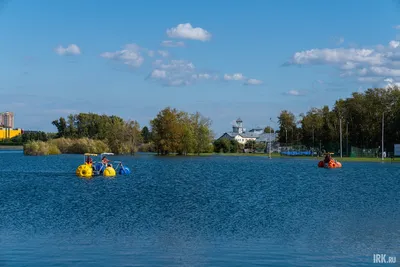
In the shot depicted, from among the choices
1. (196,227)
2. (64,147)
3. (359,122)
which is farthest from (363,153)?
(196,227)

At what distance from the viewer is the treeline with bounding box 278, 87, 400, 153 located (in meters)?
128

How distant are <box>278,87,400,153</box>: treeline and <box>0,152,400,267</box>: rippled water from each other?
289 ft

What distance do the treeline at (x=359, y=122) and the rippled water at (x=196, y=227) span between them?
8806 centimetres

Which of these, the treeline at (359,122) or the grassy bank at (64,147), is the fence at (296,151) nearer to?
the treeline at (359,122)

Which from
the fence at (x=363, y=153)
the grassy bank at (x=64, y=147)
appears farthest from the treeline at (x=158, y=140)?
the fence at (x=363, y=153)

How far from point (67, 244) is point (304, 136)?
140 metres

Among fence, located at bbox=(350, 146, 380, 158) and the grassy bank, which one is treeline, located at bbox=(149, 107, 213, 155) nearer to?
the grassy bank

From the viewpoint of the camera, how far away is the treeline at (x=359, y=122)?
422ft

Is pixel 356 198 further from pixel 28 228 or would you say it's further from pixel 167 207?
pixel 28 228

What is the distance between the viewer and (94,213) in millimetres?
30641

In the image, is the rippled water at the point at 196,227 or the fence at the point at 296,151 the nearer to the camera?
the rippled water at the point at 196,227

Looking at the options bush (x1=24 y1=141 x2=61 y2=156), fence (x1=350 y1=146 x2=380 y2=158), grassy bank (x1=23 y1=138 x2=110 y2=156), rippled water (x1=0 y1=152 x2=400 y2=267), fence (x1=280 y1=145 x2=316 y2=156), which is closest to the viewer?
rippled water (x1=0 y1=152 x2=400 y2=267)

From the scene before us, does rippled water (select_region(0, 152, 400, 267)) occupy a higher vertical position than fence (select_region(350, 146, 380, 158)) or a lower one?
lower

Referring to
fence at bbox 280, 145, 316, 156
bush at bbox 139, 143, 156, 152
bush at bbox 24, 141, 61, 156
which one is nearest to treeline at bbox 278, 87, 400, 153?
fence at bbox 280, 145, 316, 156
